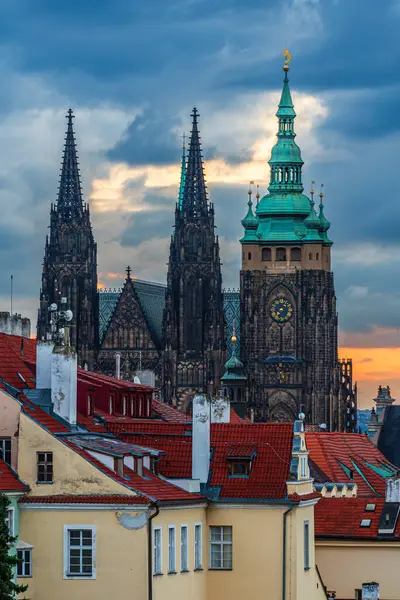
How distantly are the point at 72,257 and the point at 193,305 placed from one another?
10.4 meters

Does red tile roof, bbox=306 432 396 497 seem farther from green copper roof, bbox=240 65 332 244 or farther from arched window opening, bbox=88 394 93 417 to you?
green copper roof, bbox=240 65 332 244

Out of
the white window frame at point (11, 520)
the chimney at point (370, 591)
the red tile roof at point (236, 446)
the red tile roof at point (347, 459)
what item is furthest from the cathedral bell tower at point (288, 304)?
the white window frame at point (11, 520)

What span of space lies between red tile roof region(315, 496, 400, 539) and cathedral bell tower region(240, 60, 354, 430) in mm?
107136

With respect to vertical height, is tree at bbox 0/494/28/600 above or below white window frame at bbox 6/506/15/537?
below

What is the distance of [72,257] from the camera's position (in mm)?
182875

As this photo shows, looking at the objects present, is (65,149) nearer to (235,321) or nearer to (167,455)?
(235,321)

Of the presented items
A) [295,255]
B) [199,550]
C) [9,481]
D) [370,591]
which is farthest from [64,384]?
[295,255]

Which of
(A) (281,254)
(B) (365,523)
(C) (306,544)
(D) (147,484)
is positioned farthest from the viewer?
(A) (281,254)

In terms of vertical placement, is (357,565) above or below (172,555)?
below

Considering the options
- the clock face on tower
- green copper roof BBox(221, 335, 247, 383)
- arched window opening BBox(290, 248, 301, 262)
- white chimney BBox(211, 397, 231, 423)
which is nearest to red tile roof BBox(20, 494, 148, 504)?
white chimney BBox(211, 397, 231, 423)

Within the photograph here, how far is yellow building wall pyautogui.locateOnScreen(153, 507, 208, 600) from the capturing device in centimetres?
5194

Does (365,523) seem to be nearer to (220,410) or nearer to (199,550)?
(220,410)

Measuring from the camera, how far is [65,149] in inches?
7269

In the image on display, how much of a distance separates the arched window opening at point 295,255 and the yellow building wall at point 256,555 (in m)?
132
